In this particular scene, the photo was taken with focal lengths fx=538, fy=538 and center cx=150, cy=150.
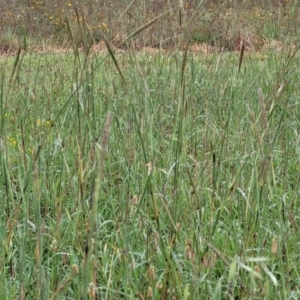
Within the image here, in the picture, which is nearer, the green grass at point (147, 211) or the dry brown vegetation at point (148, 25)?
the green grass at point (147, 211)

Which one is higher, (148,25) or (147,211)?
(148,25)

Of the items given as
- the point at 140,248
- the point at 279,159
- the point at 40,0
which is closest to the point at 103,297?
the point at 140,248

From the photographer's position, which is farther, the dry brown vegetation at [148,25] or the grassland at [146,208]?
the dry brown vegetation at [148,25]

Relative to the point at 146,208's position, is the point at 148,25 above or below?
above

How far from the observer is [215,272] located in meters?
1.46

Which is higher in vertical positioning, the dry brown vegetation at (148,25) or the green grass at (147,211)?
the dry brown vegetation at (148,25)

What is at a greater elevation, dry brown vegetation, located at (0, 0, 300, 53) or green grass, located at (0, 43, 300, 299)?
dry brown vegetation, located at (0, 0, 300, 53)

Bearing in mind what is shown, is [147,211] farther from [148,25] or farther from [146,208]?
[148,25]

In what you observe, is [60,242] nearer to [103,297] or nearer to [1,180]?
[103,297]

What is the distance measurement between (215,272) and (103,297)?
33 cm

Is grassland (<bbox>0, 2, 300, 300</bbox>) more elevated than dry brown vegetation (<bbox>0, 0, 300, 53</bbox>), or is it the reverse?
dry brown vegetation (<bbox>0, 0, 300, 53</bbox>)

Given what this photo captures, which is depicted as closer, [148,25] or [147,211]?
[148,25]

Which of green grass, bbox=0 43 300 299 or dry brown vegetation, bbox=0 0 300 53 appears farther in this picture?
dry brown vegetation, bbox=0 0 300 53

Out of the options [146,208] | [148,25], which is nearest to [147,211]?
[146,208]
